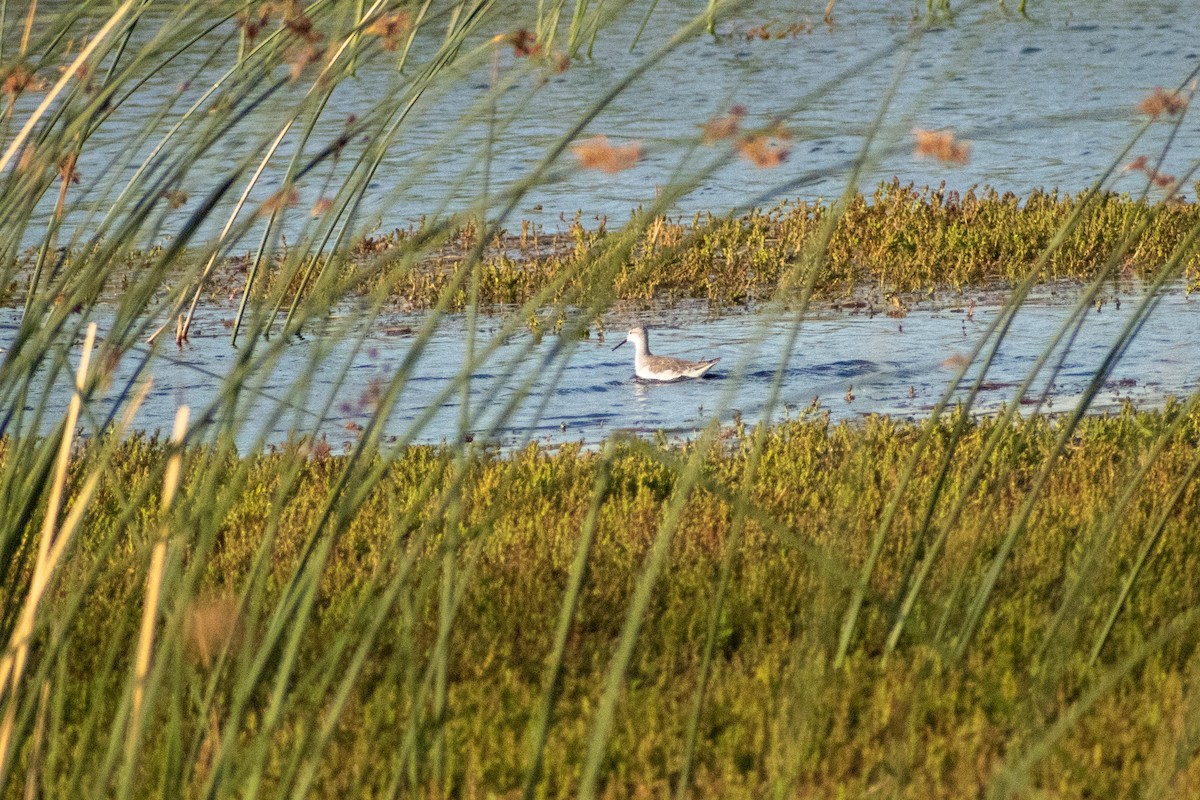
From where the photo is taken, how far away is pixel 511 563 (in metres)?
4.95

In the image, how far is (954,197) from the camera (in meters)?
12.7

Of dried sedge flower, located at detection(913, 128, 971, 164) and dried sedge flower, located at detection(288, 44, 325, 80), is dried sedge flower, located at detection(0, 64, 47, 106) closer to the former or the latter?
dried sedge flower, located at detection(288, 44, 325, 80)

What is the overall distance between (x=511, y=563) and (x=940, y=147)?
8.98 feet

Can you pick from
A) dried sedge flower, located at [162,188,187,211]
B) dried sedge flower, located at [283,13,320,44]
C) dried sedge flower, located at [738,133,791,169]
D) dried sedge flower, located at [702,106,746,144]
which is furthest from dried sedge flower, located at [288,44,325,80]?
dried sedge flower, located at [738,133,791,169]

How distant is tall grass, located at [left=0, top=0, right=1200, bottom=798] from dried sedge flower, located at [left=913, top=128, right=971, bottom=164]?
135mm

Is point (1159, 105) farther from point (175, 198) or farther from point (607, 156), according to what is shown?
point (175, 198)

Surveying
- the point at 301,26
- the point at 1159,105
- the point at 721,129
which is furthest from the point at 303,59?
the point at 1159,105

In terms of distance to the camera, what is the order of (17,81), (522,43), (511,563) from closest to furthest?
1. (522,43)
2. (17,81)
3. (511,563)

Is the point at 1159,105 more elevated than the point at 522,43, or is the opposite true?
the point at 522,43

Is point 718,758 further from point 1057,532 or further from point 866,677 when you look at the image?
point 1057,532

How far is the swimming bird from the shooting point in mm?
8281

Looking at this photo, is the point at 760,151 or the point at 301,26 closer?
the point at 760,151

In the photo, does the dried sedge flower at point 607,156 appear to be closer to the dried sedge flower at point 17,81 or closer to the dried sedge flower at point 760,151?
the dried sedge flower at point 760,151

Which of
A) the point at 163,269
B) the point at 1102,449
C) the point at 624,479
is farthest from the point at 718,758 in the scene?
the point at 1102,449
